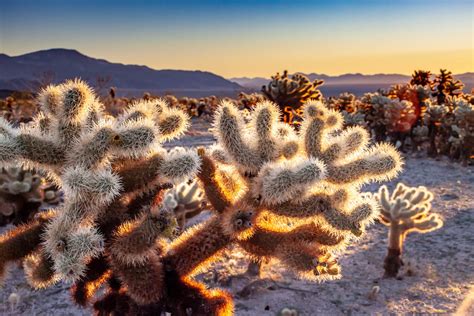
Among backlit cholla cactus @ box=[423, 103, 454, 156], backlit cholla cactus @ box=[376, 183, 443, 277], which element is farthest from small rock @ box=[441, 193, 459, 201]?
backlit cholla cactus @ box=[423, 103, 454, 156]

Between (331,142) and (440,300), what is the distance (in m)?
2.70

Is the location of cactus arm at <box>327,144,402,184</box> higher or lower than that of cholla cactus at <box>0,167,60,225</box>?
higher

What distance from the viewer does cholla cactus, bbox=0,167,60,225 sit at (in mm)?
5660

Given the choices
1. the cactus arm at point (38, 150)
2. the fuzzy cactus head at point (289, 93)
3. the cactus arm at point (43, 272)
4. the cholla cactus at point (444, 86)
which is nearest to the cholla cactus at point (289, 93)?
the fuzzy cactus head at point (289, 93)

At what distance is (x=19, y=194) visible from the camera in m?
5.73

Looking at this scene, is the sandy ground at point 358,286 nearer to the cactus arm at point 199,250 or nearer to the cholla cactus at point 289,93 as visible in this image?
the cholla cactus at point 289,93

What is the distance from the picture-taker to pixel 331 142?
2.52m

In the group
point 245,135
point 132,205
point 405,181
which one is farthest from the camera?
point 405,181

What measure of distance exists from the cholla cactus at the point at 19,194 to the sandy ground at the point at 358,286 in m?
1.02

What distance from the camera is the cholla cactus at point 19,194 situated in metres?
5.66

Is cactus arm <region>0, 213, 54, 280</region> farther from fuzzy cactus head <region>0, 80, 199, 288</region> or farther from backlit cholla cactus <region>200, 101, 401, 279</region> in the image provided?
backlit cholla cactus <region>200, 101, 401, 279</region>

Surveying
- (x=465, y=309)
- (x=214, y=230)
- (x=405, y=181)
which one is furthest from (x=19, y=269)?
(x=405, y=181)

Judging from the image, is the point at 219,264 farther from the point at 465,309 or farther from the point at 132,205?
the point at 132,205

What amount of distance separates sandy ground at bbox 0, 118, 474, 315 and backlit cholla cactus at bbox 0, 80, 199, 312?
231cm
